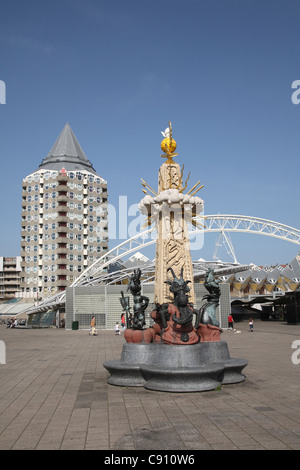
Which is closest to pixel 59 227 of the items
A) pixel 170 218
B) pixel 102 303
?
pixel 102 303

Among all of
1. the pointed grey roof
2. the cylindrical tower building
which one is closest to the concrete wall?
the cylindrical tower building

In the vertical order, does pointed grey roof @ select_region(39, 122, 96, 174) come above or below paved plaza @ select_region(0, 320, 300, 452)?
above

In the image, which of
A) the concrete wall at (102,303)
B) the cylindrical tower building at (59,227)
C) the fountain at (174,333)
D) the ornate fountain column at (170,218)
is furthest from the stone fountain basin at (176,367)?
the cylindrical tower building at (59,227)

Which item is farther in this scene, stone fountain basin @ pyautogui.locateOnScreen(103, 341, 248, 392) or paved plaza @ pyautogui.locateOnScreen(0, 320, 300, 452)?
stone fountain basin @ pyautogui.locateOnScreen(103, 341, 248, 392)

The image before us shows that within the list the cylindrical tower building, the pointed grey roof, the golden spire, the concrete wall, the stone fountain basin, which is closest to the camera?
the stone fountain basin

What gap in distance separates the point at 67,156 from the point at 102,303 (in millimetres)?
51800

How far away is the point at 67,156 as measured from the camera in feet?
273

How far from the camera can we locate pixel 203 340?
473 inches

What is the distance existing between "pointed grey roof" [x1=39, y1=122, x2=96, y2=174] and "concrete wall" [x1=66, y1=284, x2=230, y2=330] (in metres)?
46.3

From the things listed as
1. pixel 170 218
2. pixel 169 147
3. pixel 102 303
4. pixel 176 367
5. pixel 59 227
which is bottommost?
pixel 176 367

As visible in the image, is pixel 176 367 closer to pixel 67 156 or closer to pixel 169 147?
pixel 169 147

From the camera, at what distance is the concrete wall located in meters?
38.4

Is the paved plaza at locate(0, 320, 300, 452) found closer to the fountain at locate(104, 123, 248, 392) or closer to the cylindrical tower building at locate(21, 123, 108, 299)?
the fountain at locate(104, 123, 248, 392)
